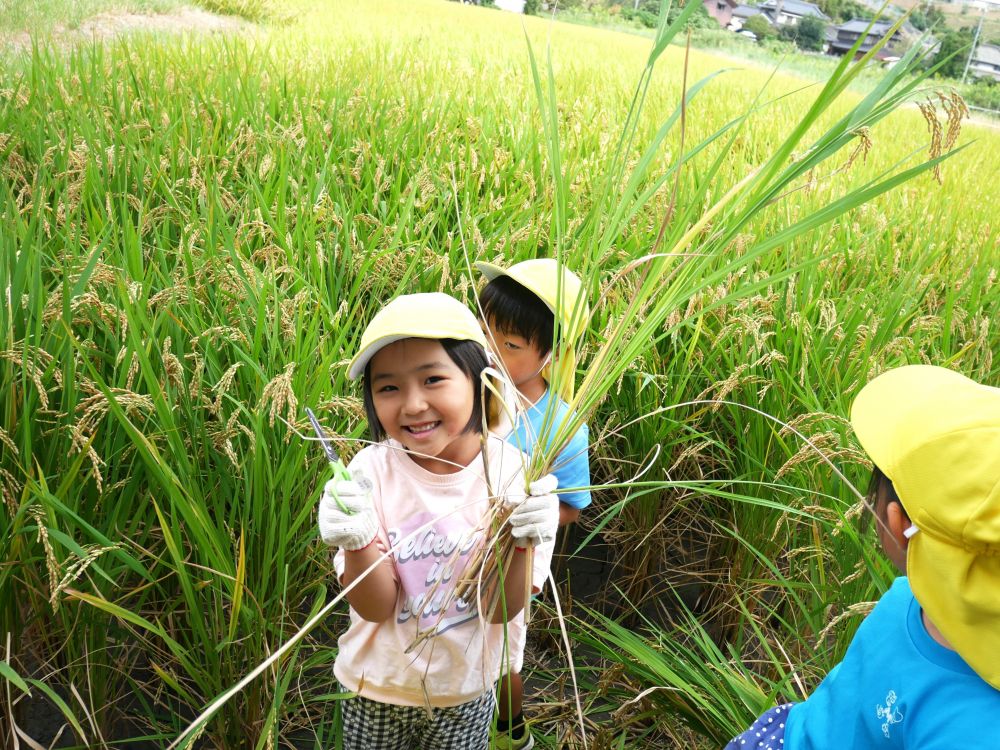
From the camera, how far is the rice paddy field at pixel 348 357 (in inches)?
50.5

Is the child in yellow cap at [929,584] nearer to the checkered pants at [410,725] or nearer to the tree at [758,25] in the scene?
the checkered pants at [410,725]

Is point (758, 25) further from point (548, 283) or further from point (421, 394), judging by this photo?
point (421, 394)

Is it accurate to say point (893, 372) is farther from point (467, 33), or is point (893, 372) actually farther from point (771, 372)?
point (467, 33)

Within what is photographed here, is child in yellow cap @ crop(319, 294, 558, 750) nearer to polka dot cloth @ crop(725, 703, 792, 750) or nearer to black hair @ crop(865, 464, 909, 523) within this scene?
polka dot cloth @ crop(725, 703, 792, 750)

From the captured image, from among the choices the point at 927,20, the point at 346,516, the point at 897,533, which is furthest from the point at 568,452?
the point at 927,20

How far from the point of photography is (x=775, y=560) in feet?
6.31

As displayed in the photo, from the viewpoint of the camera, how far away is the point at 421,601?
1.21 metres

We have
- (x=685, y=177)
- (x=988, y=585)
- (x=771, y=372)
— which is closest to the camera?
(x=988, y=585)

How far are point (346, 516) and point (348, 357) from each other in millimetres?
797

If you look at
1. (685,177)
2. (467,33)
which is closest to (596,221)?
(685,177)

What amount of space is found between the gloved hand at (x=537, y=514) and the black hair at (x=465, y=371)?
7.1 inches

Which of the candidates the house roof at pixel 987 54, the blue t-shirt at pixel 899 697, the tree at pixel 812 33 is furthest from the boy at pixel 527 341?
the house roof at pixel 987 54

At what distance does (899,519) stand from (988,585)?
5.8 inches

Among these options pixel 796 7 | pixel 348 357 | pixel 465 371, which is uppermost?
pixel 796 7
